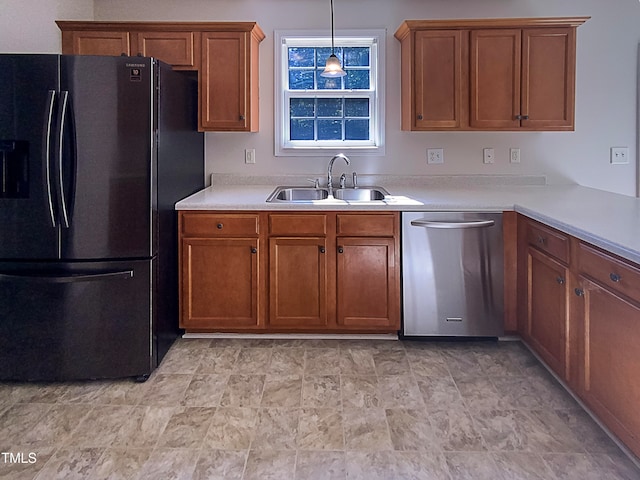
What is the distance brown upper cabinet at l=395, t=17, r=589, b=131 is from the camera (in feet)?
10.7

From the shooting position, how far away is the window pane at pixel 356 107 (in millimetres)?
3805

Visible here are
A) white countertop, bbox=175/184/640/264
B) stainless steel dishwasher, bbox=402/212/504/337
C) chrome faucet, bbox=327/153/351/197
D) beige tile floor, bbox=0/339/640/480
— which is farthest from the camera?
chrome faucet, bbox=327/153/351/197

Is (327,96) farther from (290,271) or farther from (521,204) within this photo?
(521,204)

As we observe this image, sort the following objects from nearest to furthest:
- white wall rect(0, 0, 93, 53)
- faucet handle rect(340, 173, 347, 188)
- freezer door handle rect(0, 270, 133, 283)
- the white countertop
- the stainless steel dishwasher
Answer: the white countertop
freezer door handle rect(0, 270, 133, 283)
white wall rect(0, 0, 93, 53)
the stainless steel dishwasher
faucet handle rect(340, 173, 347, 188)

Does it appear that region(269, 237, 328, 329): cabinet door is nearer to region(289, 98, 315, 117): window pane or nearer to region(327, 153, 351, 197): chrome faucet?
region(327, 153, 351, 197): chrome faucet

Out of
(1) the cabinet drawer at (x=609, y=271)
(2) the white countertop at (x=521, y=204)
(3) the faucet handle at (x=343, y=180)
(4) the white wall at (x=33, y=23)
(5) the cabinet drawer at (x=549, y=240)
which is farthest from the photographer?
(3) the faucet handle at (x=343, y=180)

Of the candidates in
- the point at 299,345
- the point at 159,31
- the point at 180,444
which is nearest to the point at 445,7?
the point at 159,31

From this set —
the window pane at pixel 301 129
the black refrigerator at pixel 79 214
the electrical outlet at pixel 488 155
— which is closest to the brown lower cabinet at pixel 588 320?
the electrical outlet at pixel 488 155

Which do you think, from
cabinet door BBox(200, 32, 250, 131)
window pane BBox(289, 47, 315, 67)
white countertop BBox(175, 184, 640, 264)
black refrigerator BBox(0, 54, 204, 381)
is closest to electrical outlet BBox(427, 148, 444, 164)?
white countertop BBox(175, 184, 640, 264)

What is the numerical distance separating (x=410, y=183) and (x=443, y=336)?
1188mm

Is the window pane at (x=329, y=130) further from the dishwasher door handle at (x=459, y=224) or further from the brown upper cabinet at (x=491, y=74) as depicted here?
→ the dishwasher door handle at (x=459, y=224)

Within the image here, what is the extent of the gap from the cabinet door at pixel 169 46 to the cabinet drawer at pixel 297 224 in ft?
3.85

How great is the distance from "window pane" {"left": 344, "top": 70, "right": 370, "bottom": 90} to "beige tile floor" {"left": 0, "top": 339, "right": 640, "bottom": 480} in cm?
194

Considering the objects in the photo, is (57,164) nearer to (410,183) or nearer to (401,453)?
(401,453)
